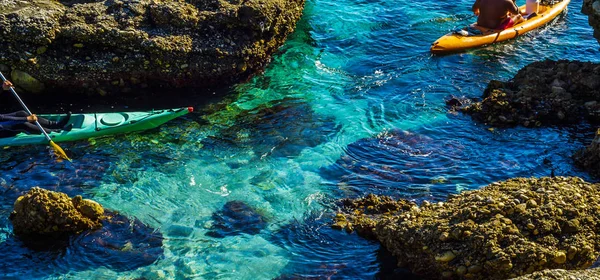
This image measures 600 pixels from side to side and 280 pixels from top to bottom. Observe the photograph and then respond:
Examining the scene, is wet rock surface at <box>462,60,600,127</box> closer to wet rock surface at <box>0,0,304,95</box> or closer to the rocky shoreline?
the rocky shoreline

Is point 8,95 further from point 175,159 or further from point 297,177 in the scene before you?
point 297,177

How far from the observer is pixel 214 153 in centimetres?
1082

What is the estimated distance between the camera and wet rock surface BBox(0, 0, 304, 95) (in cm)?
1170

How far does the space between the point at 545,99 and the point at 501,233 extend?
559cm

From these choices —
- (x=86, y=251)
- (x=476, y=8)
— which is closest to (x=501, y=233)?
(x=86, y=251)

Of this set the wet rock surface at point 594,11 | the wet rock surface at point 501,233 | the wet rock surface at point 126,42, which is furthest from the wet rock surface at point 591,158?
the wet rock surface at point 126,42

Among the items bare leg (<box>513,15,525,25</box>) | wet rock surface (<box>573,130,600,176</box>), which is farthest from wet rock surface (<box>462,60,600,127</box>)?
bare leg (<box>513,15,525,25</box>)

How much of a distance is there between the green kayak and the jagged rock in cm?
256

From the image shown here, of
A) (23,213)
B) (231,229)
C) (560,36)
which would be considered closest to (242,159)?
(231,229)

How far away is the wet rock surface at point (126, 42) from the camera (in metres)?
11.7

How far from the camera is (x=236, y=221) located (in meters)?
9.06

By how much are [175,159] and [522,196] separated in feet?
19.4

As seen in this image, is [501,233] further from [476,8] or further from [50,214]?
[476,8]

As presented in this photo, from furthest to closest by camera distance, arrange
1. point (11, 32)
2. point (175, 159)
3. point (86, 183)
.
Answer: point (11, 32)
point (175, 159)
point (86, 183)
